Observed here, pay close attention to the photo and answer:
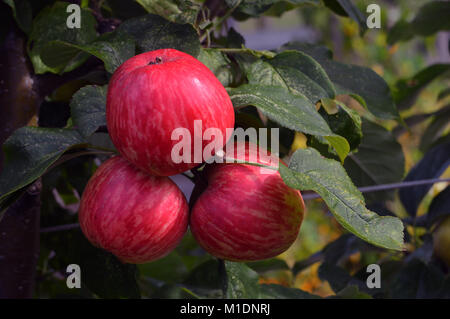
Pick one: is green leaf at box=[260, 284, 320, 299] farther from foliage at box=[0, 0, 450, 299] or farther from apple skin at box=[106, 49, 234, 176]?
apple skin at box=[106, 49, 234, 176]

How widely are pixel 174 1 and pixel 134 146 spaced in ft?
0.59

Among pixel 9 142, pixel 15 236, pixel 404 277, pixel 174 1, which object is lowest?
pixel 404 277

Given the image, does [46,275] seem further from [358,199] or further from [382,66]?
[382,66]

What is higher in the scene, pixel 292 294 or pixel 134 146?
pixel 134 146

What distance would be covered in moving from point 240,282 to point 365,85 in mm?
266

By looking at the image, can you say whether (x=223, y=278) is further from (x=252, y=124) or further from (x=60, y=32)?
(x=60, y=32)

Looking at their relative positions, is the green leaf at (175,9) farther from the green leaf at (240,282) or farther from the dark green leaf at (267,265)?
the dark green leaf at (267,265)

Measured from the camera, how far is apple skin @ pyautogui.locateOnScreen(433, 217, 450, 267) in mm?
733

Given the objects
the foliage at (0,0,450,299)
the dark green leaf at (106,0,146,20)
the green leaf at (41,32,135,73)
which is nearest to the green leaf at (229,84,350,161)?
the foliage at (0,0,450,299)

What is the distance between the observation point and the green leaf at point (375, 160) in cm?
63

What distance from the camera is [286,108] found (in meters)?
0.40

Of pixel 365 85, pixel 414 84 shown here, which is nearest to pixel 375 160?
pixel 365 85

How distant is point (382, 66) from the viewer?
3.01 meters


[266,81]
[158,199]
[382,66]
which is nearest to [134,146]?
[158,199]
